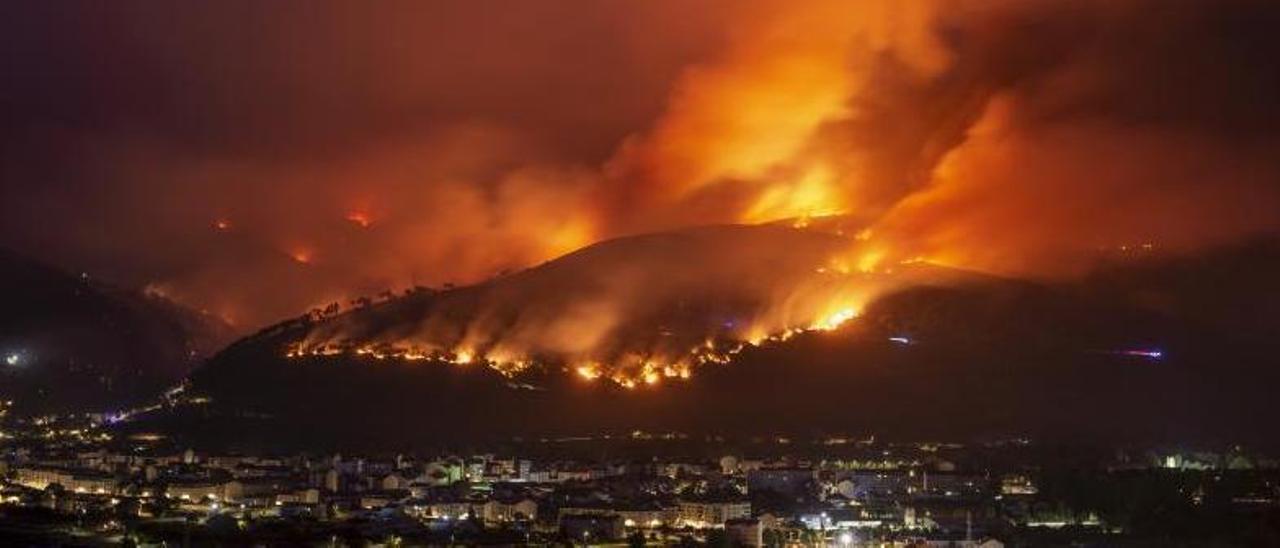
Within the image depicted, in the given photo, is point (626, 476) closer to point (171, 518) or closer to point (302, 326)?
point (171, 518)

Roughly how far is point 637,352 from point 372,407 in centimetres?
862

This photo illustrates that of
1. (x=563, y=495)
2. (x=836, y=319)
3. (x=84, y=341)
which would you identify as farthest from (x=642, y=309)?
(x=84, y=341)

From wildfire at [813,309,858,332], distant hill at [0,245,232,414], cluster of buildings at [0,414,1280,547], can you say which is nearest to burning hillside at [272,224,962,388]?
wildfire at [813,309,858,332]

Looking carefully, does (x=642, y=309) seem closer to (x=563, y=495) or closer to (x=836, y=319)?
(x=836, y=319)

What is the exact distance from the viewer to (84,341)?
8669 cm

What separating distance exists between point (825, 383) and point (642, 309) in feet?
27.1

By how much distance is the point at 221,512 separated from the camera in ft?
138

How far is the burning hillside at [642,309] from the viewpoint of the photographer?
62.0m

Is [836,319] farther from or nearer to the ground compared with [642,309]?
nearer to the ground

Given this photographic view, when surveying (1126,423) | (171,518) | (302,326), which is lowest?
(171,518)

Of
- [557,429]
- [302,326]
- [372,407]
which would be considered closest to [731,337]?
[557,429]

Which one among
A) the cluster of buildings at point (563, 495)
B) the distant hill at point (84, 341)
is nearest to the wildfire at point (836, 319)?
the cluster of buildings at point (563, 495)

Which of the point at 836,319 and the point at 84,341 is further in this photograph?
the point at 84,341

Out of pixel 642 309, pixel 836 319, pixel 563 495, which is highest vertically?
pixel 642 309
